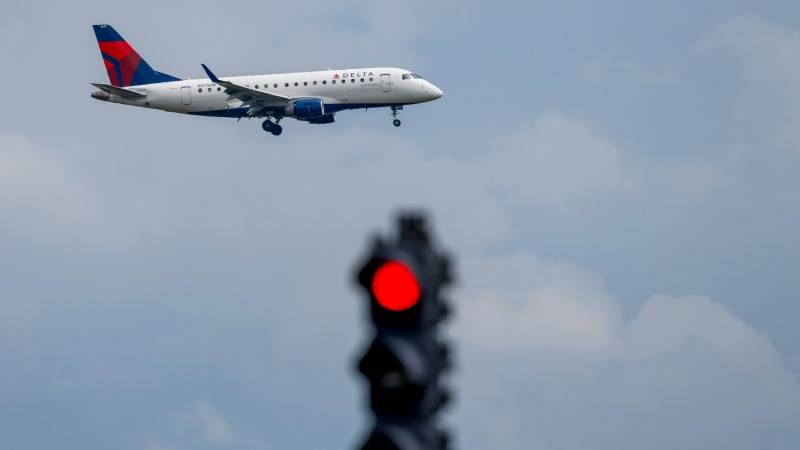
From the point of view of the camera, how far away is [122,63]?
266 ft

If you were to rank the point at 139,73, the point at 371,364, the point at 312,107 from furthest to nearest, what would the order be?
the point at 139,73
the point at 312,107
the point at 371,364

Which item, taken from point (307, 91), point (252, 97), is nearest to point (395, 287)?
point (307, 91)

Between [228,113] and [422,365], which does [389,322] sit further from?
[228,113]

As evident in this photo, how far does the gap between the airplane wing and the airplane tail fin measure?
13.8 ft

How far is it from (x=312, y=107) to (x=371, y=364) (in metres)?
65.7

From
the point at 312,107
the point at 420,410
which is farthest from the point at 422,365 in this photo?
the point at 312,107

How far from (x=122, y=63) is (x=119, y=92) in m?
5.03

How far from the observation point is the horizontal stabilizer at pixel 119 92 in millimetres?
75500

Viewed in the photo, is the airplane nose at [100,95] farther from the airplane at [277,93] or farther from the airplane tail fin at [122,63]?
the airplane tail fin at [122,63]

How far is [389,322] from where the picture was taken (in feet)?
22.8

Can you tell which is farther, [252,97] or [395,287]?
[252,97]

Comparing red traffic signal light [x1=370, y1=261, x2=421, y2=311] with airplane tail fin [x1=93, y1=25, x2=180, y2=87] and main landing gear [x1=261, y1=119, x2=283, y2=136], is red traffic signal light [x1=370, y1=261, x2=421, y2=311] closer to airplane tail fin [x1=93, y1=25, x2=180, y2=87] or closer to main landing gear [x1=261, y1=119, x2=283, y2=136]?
main landing gear [x1=261, y1=119, x2=283, y2=136]

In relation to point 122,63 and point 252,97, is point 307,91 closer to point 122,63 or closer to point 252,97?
point 252,97

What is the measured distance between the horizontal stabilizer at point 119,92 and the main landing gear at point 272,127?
22.3 feet
